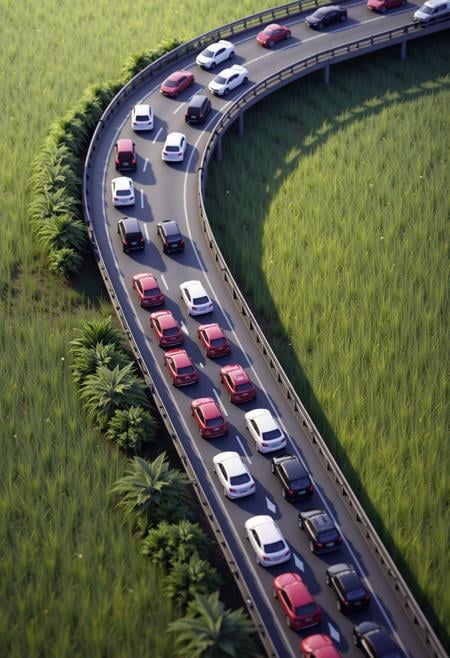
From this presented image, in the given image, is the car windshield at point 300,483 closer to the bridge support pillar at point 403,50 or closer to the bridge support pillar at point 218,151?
the bridge support pillar at point 218,151

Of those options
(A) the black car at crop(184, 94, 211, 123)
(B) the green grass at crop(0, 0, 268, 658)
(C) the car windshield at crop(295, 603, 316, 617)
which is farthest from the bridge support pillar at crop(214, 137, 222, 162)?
(C) the car windshield at crop(295, 603, 316, 617)

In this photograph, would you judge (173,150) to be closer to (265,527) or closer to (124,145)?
(124,145)

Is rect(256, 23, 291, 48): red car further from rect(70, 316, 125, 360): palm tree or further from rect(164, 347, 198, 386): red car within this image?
rect(164, 347, 198, 386): red car

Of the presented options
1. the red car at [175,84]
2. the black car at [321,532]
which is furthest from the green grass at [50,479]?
the red car at [175,84]

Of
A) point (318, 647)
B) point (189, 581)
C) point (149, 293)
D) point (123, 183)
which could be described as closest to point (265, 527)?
point (189, 581)

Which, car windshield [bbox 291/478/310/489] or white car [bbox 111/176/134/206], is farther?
white car [bbox 111/176/134/206]

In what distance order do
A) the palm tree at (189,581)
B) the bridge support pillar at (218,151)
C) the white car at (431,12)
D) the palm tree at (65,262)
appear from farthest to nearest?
the white car at (431,12) → the bridge support pillar at (218,151) → the palm tree at (65,262) → the palm tree at (189,581)

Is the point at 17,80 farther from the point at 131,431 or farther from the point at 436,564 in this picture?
the point at 436,564
